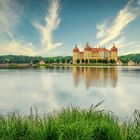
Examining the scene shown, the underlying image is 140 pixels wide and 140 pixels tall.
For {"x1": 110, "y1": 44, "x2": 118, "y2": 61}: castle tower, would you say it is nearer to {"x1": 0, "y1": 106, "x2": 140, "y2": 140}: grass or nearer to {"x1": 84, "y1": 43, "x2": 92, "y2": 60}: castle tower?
{"x1": 84, "y1": 43, "x2": 92, "y2": 60}: castle tower

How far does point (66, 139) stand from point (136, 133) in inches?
55.7

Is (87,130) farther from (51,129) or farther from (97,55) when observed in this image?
(97,55)

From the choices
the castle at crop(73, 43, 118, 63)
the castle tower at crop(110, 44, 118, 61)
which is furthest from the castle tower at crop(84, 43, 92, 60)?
the castle tower at crop(110, 44, 118, 61)

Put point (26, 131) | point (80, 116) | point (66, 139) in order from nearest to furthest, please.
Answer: point (66, 139) → point (26, 131) → point (80, 116)

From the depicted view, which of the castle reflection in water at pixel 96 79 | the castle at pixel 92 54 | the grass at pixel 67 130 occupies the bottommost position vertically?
the castle reflection in water at pixel 96 79

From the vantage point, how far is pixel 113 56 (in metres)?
179

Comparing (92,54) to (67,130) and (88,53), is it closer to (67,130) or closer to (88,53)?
(88,53)

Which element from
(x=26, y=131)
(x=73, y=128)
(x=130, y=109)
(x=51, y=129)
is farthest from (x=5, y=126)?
(x=130, y=109)

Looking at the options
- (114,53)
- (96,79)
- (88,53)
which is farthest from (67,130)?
(114,53)

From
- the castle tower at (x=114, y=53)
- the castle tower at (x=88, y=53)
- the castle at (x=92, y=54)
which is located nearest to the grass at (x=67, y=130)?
the castle at (x=92, y=54)

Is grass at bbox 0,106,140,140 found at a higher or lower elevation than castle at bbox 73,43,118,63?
lower

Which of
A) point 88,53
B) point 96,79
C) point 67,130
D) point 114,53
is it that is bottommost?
point 96,79

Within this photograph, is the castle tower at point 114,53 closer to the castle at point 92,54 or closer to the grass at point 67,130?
the castle at point 92,54

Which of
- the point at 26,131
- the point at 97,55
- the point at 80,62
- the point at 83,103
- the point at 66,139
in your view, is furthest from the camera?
the point at 97,55
